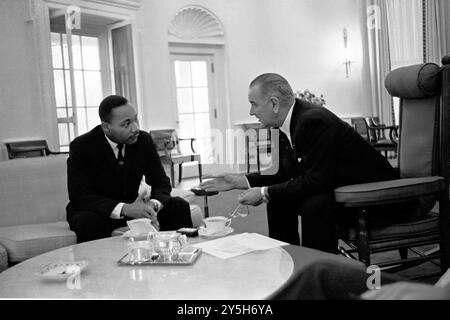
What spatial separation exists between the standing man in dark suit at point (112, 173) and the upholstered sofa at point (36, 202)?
0.14m

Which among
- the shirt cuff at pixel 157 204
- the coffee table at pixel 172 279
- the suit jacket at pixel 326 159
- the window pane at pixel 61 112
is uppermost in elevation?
the window pane at pixel 61 112

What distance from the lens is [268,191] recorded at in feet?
6.89

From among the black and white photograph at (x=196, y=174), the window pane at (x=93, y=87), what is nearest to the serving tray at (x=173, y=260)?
the black and white photograph at (x=196, y=174)

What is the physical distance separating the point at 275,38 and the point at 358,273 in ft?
27.2

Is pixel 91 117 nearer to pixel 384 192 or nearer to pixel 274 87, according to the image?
pixel 274 87

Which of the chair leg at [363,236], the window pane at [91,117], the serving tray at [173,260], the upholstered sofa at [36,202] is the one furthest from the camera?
the window pane at [91,117]

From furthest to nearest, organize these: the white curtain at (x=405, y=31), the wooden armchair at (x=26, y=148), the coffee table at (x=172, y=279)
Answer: the white curtain at (x=405, y=31) < the wooden armchair at (x=26, y=148) < the coffee table at (x=172, y=279)

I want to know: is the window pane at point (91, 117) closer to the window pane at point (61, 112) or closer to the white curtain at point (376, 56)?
the window pane at point (61, 112)

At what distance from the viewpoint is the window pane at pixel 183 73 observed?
297 inches

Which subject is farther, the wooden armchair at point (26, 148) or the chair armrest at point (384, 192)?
the wooden armchair at point (26, 148)

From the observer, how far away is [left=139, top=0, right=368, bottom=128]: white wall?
7.04 metres

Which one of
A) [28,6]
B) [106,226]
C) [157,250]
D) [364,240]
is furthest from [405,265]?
[28,6]

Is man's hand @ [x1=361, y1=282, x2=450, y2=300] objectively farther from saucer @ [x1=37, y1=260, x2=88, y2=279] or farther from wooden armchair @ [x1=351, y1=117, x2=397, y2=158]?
wooden armchair @ [x1=351, y1=117, x2=397, y2=158]

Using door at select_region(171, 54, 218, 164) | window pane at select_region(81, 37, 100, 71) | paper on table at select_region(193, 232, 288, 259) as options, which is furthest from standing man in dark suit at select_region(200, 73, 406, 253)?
door at select_region(171, 54, 218, 164)
